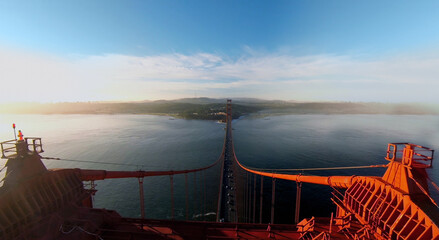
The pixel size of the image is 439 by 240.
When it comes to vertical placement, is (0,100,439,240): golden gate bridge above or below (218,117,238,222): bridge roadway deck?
above

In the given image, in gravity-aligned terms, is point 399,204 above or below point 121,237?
above

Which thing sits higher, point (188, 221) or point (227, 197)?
point (188, 221)

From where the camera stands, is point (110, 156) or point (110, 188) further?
point (110, 156)

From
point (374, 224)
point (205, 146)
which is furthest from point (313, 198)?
point (205, 146)

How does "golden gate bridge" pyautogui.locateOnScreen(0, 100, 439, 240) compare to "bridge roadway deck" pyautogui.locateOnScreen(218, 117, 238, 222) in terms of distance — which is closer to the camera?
"golden gate bridge" pyautogui.locateOnScreen(0, 100, 439, 240)

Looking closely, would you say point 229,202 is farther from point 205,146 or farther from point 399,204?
point 205,146

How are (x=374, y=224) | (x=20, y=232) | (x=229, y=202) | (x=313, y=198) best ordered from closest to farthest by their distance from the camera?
(x=20, y=232)
(x=374, y=224)
(x=229, y=202)
(x=313, y=198)

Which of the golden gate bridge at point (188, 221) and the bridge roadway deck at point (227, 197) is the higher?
the golden gate bridge at point (188, 221)

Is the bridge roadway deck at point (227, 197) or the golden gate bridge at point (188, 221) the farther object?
the bridge roadway deck at point (227, 197)

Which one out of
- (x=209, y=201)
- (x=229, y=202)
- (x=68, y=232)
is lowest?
(x=209, y=201)

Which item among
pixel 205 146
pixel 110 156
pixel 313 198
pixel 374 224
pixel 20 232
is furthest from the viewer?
pixel 205 146

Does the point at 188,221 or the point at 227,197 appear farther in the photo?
the point at 227,197
